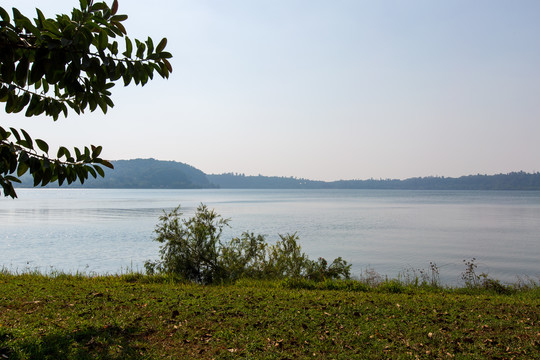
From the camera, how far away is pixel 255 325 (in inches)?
292

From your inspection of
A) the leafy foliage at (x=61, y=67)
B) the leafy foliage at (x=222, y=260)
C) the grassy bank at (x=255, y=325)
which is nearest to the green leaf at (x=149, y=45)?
the leafy foliage at (x=61, y=67)

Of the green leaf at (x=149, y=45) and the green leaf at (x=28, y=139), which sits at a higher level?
the green leaf at (x=149, y=45)

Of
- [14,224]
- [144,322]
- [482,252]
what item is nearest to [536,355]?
[144,322]

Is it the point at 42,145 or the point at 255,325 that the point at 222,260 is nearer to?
the point at 255,325

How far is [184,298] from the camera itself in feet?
30.5

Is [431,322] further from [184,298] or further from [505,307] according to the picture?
[184,298]

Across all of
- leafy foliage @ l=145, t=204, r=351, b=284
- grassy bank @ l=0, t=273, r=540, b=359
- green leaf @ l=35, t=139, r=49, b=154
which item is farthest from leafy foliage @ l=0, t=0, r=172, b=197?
leafy foliage @ l=145, t=204, r=351, b=284

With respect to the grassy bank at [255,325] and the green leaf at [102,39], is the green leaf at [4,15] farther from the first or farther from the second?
the grassy bank at [255,325]

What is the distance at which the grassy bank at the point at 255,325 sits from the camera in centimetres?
618

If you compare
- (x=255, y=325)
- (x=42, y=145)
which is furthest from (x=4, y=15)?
(x=255, y=325)

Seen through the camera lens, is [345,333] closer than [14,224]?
Yes

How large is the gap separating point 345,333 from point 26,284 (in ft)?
28.1

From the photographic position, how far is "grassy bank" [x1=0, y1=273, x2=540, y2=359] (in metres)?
6.18

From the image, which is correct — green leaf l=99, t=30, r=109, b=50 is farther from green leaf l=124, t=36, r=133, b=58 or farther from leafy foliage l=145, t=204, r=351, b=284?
leafy foliage l=145, t=204, r=351, b=284
